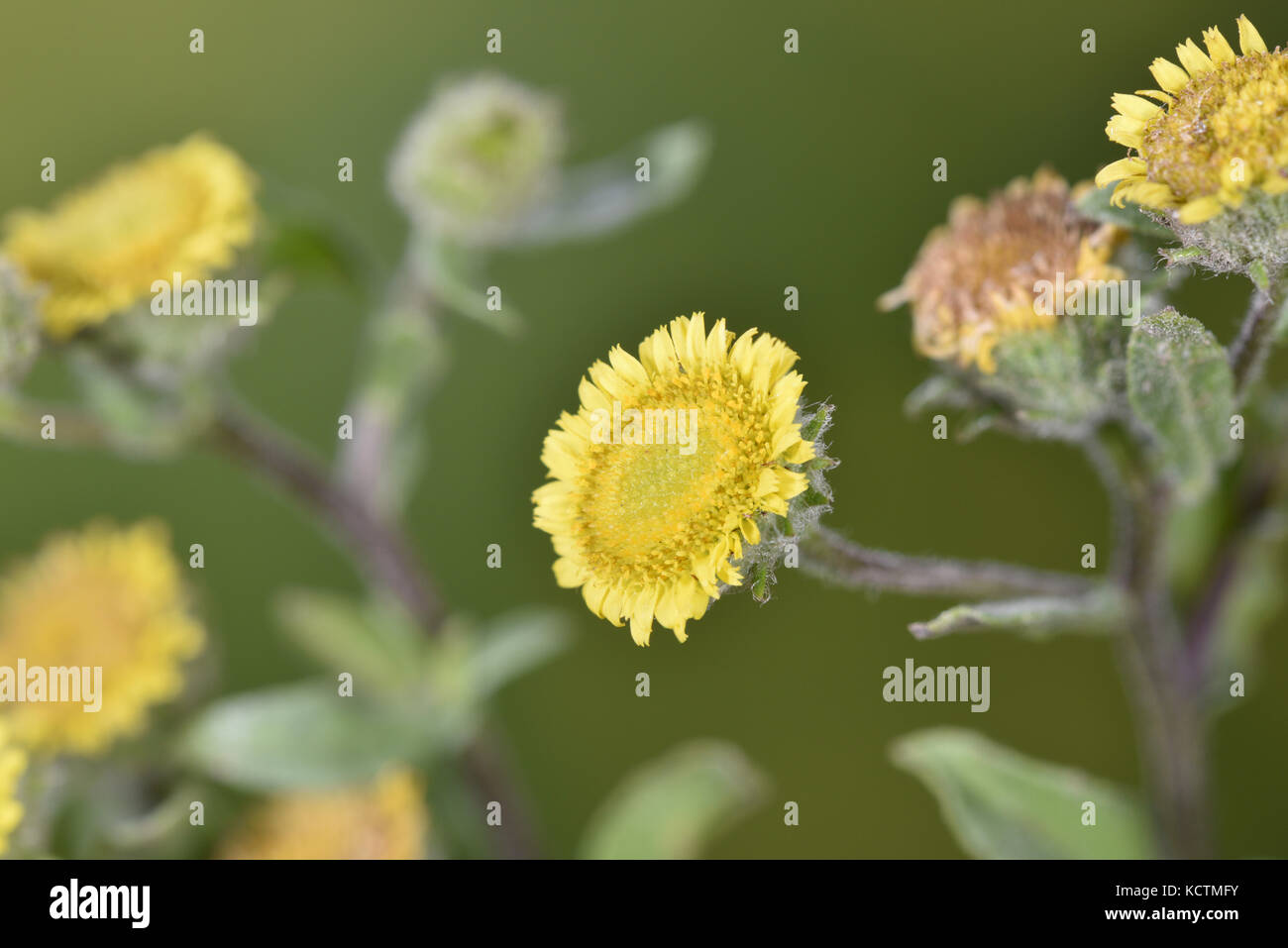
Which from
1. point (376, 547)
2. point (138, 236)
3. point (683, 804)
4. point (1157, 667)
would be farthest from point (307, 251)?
point (1157, 667)

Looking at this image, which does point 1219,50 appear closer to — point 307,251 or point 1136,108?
point 1136,108

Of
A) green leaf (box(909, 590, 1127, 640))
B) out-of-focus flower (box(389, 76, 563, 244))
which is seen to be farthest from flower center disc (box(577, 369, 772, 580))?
out-of-focus flower (box(389, 76, 563, 244))

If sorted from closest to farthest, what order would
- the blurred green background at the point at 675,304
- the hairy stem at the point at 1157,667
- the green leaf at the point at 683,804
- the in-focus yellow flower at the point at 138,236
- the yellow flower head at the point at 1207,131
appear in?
the yellow flower head at the point at 1207,131 < the hairy stem at the point at 1157,667 < the in-focus yellow flower at the point at 138,236 < the green leaf at the point at 683,804 < the blurred green background at the point at 675,304

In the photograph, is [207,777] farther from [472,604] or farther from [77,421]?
[472,604]

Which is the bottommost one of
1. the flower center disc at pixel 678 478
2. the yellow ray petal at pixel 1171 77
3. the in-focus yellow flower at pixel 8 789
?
the in-focus yellow flower at pixel 8 789

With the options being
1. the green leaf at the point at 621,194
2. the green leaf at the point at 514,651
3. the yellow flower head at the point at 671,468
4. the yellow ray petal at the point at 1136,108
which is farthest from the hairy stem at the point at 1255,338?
the green leaf at the point at 514,651

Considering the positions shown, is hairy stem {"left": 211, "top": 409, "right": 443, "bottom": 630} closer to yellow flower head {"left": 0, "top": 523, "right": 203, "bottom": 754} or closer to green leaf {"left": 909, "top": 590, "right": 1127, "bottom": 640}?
yellow flower head {"left": 0, "top": 523, "right": 203, "bottom": 754}

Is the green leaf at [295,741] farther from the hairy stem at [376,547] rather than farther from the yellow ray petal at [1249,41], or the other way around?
the yellow ray petal at [1249,41]
